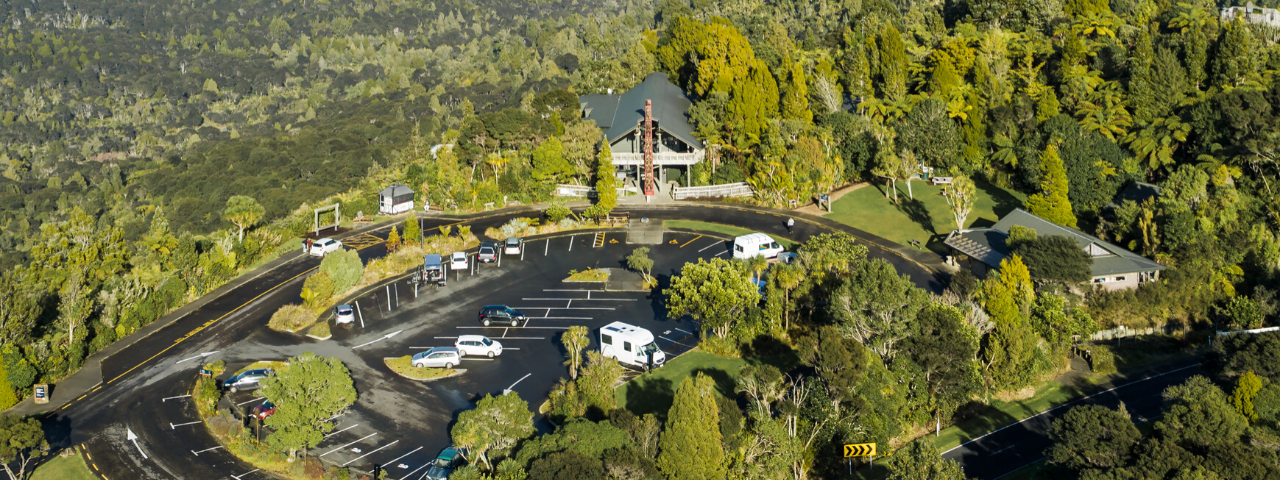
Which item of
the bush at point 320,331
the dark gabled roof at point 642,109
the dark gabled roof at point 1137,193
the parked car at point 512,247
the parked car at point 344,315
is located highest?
the dark gabled roof at point 642,109

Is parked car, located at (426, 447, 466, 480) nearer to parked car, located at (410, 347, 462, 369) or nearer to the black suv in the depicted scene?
parked car, located at (410, 347, 462, 369)

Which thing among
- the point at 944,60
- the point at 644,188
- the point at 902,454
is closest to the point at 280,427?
the point at 902,454

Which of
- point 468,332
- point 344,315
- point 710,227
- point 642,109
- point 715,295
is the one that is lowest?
point 468,332

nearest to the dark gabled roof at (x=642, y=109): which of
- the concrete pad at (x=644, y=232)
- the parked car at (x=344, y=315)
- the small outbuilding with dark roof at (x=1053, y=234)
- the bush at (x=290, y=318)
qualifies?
the concrete pad at (x=644, y=232)

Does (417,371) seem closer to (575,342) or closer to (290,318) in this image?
(575,342)

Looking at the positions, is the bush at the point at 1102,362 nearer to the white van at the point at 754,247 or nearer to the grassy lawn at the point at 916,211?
the grassy lawn at the point at 916,211

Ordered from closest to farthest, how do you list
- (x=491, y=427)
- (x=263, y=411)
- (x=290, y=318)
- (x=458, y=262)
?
(x=491, y=427)
(x=263, y=411)
(x=290, y=318)
(x=458, y=262)

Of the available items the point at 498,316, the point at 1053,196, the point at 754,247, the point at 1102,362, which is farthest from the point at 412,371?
the point at 1053,196
